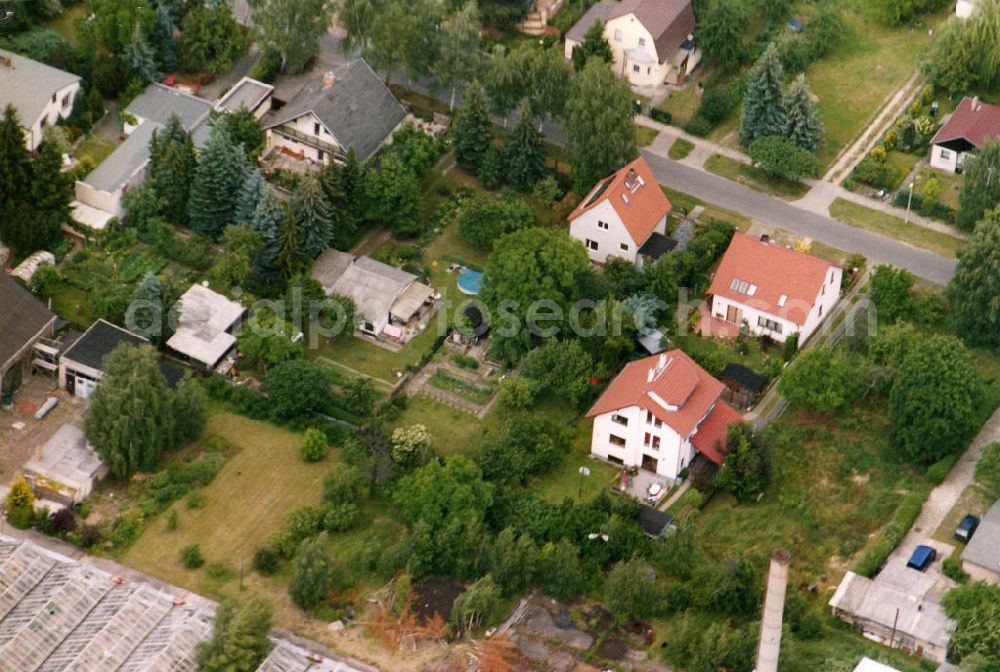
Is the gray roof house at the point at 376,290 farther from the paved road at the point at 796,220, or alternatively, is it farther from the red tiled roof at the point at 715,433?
the paved road at the point at 796,220

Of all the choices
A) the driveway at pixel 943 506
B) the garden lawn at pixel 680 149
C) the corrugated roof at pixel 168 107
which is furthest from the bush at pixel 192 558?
the garden lawn at pixel 680 149

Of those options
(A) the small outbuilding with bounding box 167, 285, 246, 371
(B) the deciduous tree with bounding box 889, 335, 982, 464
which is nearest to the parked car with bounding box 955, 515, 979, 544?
(B) the deciduous tree with bounding box 889, 335, 982, 464

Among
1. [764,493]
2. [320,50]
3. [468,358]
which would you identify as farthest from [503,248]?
[320,50]

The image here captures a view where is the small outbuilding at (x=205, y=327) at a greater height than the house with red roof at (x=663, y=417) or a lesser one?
lesser

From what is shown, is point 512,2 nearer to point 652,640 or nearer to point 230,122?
point 230,122

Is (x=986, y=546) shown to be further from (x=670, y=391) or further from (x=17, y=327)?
(x=17, y=327)

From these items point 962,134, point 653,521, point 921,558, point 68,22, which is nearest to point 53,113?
point 68,22
